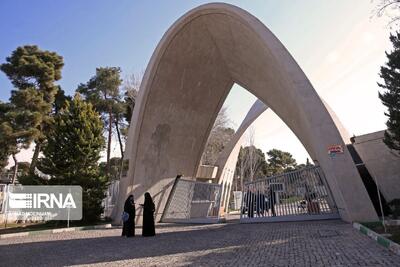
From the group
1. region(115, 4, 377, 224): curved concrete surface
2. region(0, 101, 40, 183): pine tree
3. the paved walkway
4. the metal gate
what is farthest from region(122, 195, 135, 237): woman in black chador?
region(0, 101, 40, 183): pine tree

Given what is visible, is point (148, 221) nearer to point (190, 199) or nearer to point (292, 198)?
point (292, 198)

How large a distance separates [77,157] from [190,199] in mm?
6547

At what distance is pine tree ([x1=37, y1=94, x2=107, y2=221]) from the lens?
643 inches

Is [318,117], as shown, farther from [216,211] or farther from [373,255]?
[216,211]

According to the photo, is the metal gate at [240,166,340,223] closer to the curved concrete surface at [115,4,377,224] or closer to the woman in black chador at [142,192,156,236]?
the curved concrete surface at [115,4,377,224]

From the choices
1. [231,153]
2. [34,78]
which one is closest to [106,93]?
[34,78]

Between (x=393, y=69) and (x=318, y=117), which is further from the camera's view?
(x=393, y=69)

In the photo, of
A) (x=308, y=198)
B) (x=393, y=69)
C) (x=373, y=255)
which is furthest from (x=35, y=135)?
(x=373, y=255)

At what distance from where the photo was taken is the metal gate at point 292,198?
13758 mm

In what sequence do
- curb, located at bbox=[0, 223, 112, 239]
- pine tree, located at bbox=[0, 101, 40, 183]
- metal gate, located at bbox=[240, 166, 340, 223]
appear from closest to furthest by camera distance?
1. curb, located at bbox=[0, 223, 112, 239]
2. metal gate, located at bbox=[240, 166, 340, 223]
3. pine tree, located at bbox=[0, 101, 40, 183]

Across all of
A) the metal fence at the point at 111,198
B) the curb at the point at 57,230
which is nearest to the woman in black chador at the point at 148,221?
the curb at the point at 57,230

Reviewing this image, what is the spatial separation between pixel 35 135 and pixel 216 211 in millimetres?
16540

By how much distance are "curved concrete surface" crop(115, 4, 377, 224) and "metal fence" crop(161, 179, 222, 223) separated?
2.03 ft

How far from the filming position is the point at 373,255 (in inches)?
223
